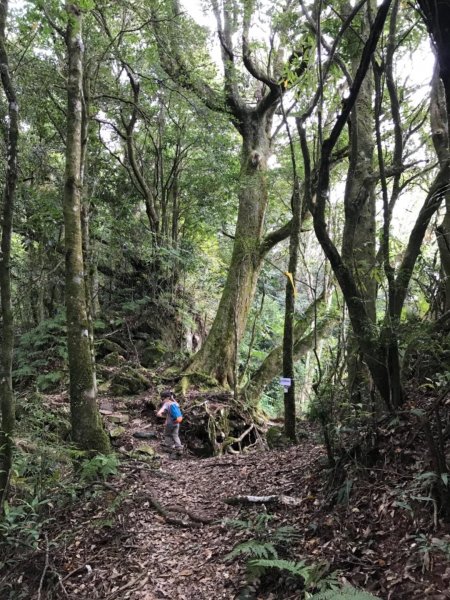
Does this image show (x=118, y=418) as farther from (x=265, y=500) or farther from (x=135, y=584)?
(x=135, y=584)

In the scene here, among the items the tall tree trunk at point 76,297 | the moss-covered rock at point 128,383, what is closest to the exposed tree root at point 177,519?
the tall tree trunk at point 76,297

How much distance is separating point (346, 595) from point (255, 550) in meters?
1.13

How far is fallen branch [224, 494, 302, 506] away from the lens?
13.9 feet

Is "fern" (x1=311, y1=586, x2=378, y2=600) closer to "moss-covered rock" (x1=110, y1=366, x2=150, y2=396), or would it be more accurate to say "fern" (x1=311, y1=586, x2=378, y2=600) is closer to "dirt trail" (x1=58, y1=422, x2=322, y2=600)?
"dirt trail" (x1=58, y1=422, x2=322, y2=600)

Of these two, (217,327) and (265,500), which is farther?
(217,327)

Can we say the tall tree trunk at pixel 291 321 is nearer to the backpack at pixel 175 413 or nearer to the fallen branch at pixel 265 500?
the backpack at pixel 175 413

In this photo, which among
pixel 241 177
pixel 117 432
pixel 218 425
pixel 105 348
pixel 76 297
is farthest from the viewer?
pixel 105 348

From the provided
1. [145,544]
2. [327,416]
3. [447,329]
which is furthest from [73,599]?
[447,329]

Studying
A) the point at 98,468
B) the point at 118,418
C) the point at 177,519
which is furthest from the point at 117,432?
the point at 177,519

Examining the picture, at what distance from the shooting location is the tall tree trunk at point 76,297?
19.8 ft

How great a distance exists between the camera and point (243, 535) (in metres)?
4.06

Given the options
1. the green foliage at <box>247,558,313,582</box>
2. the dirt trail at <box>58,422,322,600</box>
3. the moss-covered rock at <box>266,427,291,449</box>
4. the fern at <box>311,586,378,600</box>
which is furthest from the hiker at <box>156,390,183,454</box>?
the fern at <box>311,586,378,600</box>

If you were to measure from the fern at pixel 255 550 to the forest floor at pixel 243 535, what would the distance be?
9 centimetres

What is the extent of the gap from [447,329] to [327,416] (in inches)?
61.0
